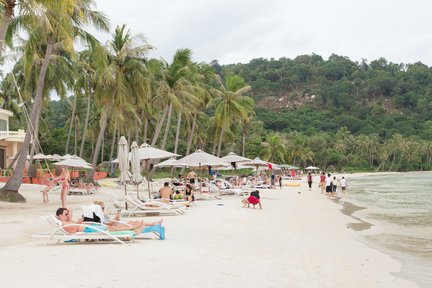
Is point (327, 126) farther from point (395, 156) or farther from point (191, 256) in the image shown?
point (191, 256)

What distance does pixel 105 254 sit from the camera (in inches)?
268

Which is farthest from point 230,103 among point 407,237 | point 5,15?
point 407,237

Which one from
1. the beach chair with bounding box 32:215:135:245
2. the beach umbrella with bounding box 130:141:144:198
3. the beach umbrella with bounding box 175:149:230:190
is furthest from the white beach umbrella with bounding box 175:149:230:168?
the beach chair with bounding box 32:215:135:245

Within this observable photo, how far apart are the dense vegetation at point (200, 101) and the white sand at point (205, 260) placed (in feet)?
28.1

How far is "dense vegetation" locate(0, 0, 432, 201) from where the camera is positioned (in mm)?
19625

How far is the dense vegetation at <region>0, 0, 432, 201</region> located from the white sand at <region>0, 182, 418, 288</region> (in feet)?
28.1

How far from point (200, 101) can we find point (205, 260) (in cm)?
3216

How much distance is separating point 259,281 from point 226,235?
4.13 m

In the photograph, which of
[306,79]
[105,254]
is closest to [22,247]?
[105,254]

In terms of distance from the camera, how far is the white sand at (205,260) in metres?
5.39

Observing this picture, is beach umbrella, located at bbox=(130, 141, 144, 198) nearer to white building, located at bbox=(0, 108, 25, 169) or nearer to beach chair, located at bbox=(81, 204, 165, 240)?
beach chair, located at bbox=(81, 204, 165, 240)

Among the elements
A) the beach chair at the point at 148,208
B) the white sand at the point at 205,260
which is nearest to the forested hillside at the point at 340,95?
the beach chair at the point at 148,208

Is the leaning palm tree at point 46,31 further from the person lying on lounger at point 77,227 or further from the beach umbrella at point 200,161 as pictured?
the person lying on lounger at point 77,227

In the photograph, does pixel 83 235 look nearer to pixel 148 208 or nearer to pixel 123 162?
pixel 148 208
